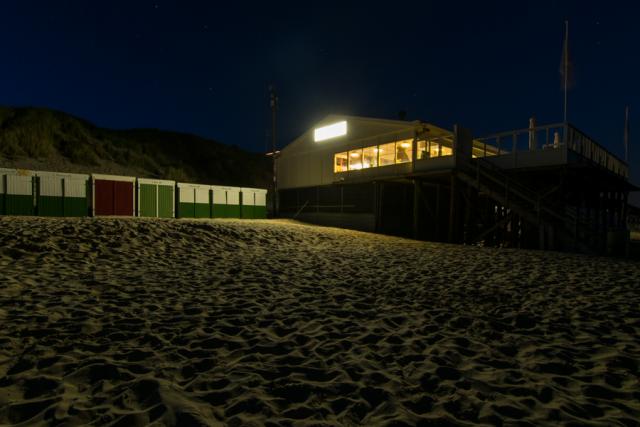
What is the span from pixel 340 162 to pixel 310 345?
20.2m

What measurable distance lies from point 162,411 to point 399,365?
7.34ft

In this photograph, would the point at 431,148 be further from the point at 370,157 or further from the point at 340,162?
the point at 340,162

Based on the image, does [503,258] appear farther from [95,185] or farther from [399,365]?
[95,185]

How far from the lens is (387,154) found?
20578 millimetres

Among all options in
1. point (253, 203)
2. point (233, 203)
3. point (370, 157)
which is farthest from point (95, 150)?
point (370, 157)

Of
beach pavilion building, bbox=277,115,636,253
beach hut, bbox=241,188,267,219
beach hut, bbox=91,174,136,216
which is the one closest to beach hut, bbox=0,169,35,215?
beach hut, bbox=91,174,136,216

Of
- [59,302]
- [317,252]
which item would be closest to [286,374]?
[59,302]

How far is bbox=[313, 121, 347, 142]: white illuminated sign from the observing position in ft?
75.8

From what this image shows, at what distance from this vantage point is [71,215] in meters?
17.5

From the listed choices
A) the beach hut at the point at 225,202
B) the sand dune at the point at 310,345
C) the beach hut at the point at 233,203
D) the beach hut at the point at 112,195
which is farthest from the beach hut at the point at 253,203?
the sand dune at the point at 310,345

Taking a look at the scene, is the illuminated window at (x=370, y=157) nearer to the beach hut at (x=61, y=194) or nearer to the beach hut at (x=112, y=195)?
the beach hut at (x=112, y=195)

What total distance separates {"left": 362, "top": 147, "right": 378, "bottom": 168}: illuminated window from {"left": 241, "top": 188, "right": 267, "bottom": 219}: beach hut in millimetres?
8956

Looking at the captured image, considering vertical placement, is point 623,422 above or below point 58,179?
below

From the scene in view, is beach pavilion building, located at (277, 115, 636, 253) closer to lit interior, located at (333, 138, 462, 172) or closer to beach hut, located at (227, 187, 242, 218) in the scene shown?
lit interior, located at (333, 138, 462, 172)
